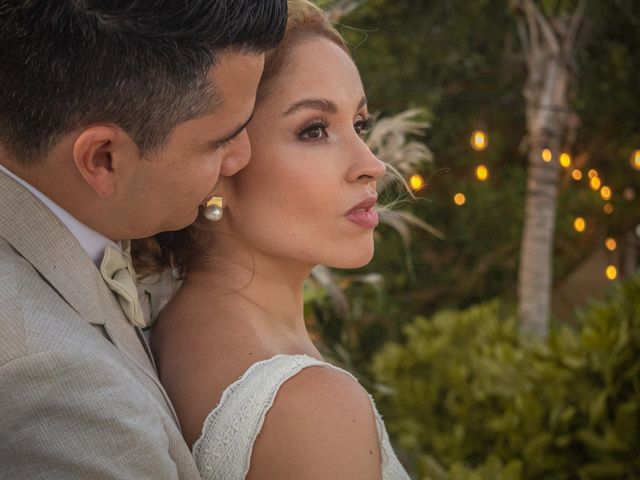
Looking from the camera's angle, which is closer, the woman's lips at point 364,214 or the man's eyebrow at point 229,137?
the man's eyebrow at point 229,137

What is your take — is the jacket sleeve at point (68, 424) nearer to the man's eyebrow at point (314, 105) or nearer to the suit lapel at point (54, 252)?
the suit lapel at point (54, 252)

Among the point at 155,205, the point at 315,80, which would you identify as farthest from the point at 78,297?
the point at 315,80

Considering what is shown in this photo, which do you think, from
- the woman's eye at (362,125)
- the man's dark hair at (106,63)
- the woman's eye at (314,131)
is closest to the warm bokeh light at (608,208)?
the woman's eye at (362,125)

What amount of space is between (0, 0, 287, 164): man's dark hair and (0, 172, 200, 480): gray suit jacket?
0.13 meters

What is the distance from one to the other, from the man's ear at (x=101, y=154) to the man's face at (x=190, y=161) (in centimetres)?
3

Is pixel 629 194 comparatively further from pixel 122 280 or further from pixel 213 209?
pixel 122 280

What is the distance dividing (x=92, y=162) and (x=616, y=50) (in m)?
10.00

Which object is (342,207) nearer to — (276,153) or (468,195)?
(276,153)

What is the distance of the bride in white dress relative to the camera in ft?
6.01

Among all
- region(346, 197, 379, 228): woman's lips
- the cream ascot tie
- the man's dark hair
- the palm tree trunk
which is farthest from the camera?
the palm tree trunk

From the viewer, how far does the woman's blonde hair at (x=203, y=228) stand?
2.09m

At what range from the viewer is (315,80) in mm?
2104

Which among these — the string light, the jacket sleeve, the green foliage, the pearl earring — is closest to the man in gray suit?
the jacket sleeve

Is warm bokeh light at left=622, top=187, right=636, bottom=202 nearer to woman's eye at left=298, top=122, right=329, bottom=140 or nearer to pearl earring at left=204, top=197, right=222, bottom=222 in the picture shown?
woman's eye at left=298, top=122, right=329, bottom=140
